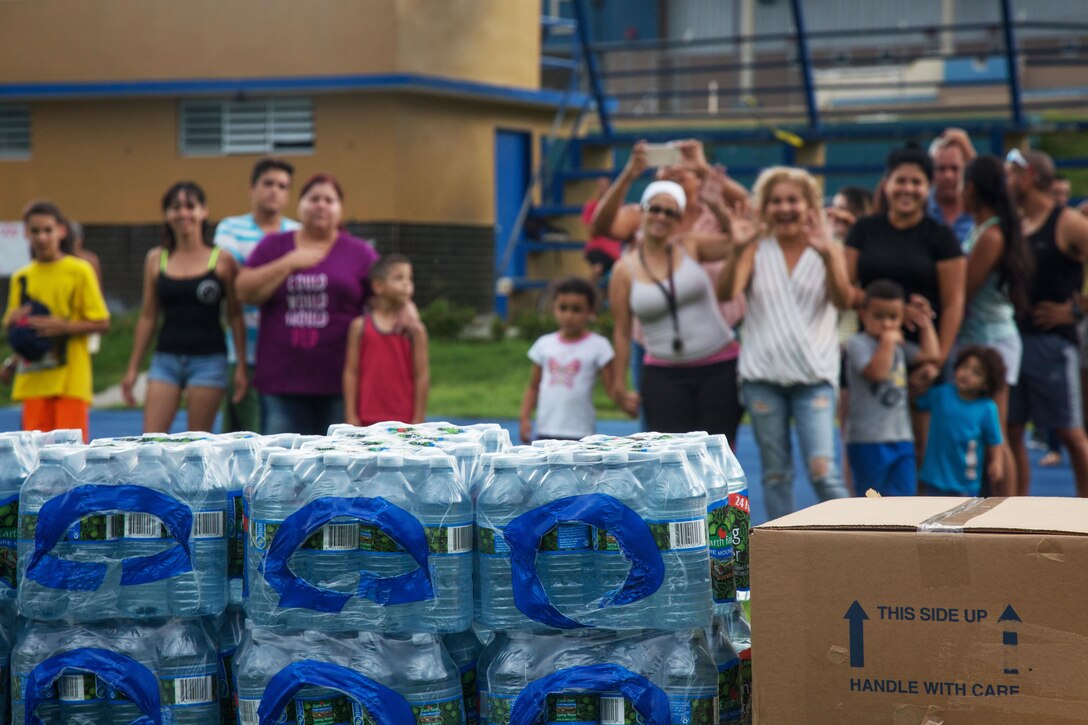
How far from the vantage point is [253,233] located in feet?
27.3

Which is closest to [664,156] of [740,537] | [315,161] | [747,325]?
[747,325]

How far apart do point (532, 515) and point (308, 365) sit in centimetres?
434

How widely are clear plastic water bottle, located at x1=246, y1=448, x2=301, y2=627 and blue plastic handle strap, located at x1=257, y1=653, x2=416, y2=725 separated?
0.13 metres

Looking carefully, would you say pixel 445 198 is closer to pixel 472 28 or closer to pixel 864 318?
pixel 472 28

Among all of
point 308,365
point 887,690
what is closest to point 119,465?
point 887,690

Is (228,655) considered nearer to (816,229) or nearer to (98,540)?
(98,540)

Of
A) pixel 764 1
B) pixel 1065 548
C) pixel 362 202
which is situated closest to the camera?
pixel 1065 548

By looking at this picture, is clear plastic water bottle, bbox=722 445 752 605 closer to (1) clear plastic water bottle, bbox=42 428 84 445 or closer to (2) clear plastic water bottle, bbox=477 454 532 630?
(2) clear plastic water bottle, bbox=477 454 532 630

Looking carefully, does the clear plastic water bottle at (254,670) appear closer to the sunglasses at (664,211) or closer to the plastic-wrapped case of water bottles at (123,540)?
the plastic-wrapped case of water bottles at (123,540)

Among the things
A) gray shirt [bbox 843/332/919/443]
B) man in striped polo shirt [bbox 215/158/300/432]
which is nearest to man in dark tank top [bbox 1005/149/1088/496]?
gray shirt [bbox 843/332/919/443]

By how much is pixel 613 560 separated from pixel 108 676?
1.27 m

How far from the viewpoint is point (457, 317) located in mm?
19797

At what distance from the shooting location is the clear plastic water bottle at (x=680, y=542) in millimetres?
3396

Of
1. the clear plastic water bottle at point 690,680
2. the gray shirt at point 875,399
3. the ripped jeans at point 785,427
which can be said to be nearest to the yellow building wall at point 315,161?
the gray shirt at point 875,399
